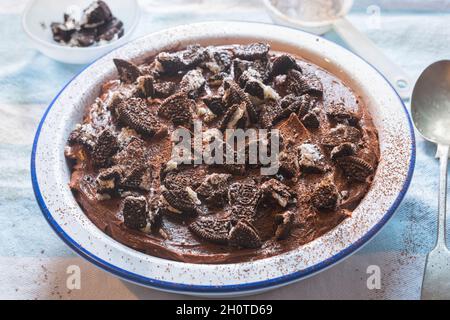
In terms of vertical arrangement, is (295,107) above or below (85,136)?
above

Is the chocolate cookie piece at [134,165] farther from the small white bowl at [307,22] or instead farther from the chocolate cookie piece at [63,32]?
the small white bowl at [307,22]

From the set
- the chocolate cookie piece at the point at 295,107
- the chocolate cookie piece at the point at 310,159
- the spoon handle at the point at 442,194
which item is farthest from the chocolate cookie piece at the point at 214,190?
the spoon handle at the point at 442,194

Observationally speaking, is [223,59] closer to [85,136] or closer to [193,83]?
[193,83]

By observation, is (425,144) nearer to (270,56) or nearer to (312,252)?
(270,56)

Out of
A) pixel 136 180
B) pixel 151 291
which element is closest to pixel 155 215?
pixel 136 180

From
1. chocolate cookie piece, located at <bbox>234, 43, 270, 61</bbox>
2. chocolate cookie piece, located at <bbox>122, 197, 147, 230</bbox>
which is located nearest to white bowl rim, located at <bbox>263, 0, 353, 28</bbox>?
chocolate cookie piece, located at <bbox>234, 43, 270, 61</bbox>
